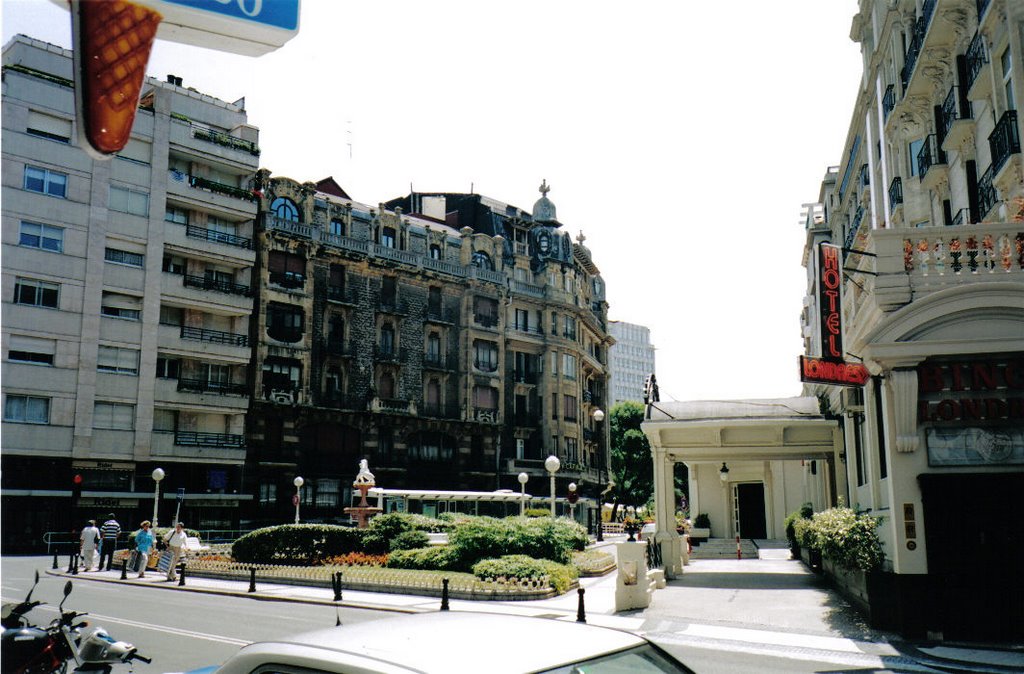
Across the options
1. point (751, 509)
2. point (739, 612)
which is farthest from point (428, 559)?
point (751, 509)

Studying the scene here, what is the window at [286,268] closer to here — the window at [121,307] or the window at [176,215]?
the window at [176,215]

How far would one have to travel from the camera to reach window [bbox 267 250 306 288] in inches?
2089

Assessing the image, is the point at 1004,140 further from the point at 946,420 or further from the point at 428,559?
the point at 428,559

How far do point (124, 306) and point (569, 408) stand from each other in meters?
34.3

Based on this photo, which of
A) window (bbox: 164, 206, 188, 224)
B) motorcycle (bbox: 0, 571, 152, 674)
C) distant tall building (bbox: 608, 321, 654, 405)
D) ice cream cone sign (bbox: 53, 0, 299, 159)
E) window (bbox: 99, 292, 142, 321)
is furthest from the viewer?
distant tall building (bbox: 608, 321, 654, 405)

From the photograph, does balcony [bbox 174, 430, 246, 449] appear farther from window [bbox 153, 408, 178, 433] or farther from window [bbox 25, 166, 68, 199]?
window [bbox 25, 166, 68, 199]

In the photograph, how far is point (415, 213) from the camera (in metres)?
69.4

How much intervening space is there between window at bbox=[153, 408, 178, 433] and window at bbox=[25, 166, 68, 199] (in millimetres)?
12365

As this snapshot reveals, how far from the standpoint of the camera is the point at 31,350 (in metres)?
41.7

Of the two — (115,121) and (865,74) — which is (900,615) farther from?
(865,74)

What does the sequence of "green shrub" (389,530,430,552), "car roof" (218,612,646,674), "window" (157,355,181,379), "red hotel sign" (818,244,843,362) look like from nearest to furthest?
1. "car roof" (218,612,646,674)
2. "red hotel sign" (818,244,843,362)
3. "green shrub" (389,530,430,552)
4. "window" (157,355,181,379)

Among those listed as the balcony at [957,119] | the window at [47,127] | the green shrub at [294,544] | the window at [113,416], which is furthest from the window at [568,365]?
the balcony at [957,119]

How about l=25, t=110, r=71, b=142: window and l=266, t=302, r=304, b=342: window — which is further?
l=266, t=302, r=304, b=342: window

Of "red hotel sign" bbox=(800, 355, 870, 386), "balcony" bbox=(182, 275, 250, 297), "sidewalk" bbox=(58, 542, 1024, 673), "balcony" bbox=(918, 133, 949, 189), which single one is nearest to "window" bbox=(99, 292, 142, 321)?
"balcony" bbox=(182, 275, 250, 297)
